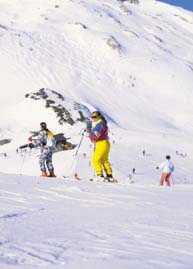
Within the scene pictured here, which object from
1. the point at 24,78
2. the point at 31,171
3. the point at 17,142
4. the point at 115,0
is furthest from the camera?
the point at 115,0

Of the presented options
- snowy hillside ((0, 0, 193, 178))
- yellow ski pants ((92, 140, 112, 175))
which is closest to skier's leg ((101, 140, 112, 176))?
yellow ski pants ((92, 140, 112, 175))

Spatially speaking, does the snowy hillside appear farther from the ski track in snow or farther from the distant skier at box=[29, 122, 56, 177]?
the ski track in snow

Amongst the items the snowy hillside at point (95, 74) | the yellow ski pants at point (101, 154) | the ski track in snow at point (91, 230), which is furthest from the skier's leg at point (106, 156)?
the snowy hillside at point (95, 74)

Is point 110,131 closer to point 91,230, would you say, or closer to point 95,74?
point 95,74

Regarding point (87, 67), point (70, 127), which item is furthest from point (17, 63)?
point (70, 127)

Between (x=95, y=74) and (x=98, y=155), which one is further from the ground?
(x=95, y=74)

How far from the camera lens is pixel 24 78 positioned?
5728cm

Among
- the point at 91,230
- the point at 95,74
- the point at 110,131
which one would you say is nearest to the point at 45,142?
the point at 91,230

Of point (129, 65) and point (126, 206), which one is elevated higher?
point (129, 65)

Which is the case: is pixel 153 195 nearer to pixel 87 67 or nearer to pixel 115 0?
pixel 87 67

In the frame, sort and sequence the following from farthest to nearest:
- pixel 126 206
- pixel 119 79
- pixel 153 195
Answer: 1. pixel 119 79
2. pixel 153 195
3. pixel 126 206

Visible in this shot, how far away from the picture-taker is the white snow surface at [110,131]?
4875mm

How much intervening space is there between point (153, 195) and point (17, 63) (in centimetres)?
5126

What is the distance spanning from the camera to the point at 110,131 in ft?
134
